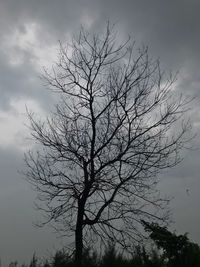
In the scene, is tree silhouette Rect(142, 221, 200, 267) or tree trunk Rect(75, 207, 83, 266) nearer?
tree silhouette Rect(142, 221, 200, 267)

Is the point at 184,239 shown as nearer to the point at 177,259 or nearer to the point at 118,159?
the point at 177,259

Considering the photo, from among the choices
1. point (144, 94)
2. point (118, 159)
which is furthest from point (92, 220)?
point (144, 94)

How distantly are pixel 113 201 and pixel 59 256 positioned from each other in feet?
7.54

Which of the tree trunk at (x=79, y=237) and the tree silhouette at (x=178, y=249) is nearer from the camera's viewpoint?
the tree silhouette at (x=178, y=249)

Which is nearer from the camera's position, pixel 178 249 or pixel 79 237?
pixel 178 249

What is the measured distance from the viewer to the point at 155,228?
565 inches

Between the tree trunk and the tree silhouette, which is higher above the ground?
the tree trunk

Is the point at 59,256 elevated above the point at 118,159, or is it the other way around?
the point at 118,159

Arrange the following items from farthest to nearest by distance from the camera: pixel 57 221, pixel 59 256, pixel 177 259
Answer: pixel 57 221, pixel 59 256, pixel 177 259

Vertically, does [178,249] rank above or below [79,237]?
below

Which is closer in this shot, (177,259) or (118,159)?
(177,259)

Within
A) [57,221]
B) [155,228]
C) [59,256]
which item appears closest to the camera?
[155,228]

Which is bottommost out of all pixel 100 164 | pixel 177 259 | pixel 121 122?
pixel 177 259

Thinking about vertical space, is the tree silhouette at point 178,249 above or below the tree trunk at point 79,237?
below
